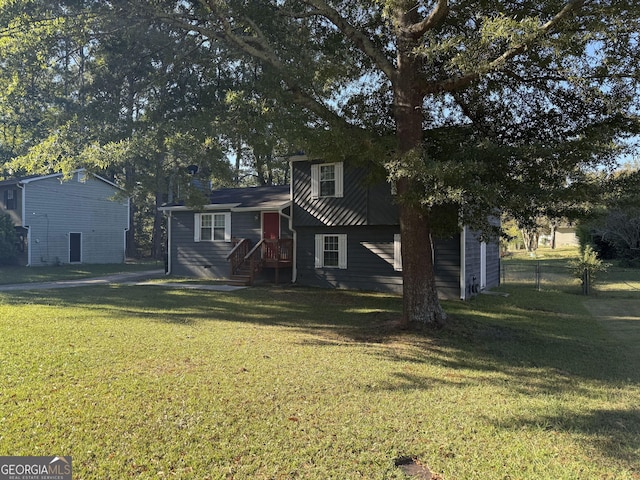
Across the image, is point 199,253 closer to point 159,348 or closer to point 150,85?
point 150,85

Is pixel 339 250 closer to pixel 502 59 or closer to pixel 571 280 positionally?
pixel 502 59

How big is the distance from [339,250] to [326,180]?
2.42m

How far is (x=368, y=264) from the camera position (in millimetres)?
14930

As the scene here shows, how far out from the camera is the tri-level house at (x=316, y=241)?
14.2m

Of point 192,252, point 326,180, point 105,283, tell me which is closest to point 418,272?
point 326,180

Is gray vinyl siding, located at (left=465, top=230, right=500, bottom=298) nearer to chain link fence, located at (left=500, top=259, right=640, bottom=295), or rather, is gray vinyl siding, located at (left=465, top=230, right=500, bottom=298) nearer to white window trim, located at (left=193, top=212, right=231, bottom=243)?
chain link fence, located at (left=500, top=259, right=640, bottom=295)

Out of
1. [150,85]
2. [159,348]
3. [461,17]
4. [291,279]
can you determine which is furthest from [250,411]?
[291,279]

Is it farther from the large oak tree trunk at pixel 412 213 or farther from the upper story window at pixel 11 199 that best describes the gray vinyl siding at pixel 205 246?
the upper story window at pixel 11 199

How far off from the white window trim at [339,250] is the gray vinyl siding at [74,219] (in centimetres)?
1170

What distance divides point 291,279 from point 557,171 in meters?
10.5

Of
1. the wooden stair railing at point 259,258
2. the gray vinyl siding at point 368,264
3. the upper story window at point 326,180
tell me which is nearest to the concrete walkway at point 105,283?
the wooden stair railing at point 259,258

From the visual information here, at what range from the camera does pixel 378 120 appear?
30.0 feet

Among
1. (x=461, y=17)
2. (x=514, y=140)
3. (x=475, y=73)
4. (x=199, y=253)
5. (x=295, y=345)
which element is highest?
(x=461, y=17)

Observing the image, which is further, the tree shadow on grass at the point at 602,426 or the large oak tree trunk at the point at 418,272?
the large oak tree trunk at the point at 418,272
